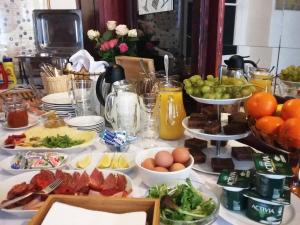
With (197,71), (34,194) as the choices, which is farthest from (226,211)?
(197,71)

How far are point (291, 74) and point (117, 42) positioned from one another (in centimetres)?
110

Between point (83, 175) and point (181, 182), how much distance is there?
0.22 m

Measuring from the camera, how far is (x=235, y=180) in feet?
1.95

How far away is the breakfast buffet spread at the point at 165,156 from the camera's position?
0.55m

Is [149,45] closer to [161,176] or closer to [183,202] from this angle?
[161,176]

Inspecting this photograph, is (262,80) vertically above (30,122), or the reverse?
(262,80)

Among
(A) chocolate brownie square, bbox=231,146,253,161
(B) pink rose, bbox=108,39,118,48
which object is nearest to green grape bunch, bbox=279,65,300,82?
(A) chocolate brownie square, bbox=231,146,253,161

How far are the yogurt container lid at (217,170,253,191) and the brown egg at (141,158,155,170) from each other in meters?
0.16

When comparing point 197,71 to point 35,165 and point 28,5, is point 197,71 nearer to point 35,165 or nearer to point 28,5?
point 35,165

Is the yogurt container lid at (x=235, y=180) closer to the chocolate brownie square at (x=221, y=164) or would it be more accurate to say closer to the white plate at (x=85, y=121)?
the chocolate brownie square at (x=221, y=164)

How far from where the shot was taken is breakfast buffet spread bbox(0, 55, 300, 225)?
55 cm

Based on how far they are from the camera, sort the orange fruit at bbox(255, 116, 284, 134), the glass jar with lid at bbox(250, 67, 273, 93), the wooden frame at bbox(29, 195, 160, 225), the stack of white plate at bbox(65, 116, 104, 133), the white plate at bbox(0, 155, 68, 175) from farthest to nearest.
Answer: the stack of white plate at bbox(65, 116, 104, 133), the glass jar with lid at bbox(250, 67, 273, 93), the white plate at bbox(0, 155, 68, 175), the orange fruit at bbox(255, 116, 284, 134), the wooden frame at bbox(29, 195, 160, 225)

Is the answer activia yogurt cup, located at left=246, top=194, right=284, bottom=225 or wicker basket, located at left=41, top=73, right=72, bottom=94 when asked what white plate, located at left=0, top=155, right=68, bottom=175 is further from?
wicker basket, located at left=41, top=73, right=72, bottom=94

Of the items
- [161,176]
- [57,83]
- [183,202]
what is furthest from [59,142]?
[57,83]
